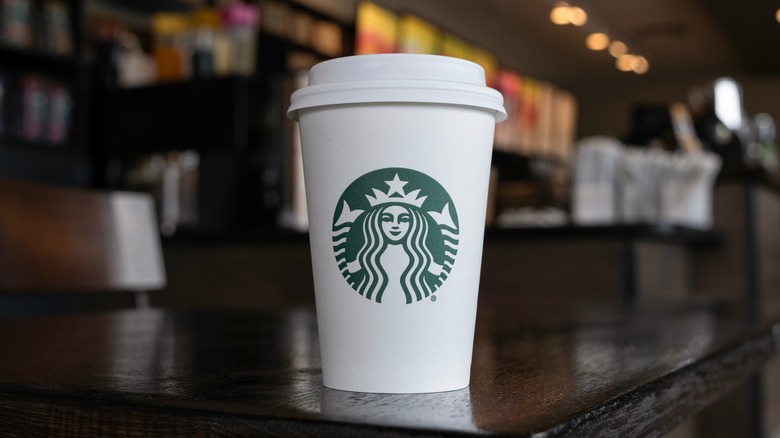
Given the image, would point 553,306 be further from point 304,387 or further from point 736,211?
point 736,211

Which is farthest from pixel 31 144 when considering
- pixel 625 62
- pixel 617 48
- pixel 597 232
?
pixel 625 62

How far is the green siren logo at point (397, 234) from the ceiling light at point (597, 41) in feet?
21.3

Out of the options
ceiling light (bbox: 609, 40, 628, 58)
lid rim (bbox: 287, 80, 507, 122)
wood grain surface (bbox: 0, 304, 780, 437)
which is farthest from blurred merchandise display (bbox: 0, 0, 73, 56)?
ceiling light (bbox: 609, 40, 628, 58)

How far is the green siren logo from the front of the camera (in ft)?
1.47

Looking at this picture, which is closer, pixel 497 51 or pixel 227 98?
pixel 227 98

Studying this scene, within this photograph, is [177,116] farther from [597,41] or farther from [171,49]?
[597,41]

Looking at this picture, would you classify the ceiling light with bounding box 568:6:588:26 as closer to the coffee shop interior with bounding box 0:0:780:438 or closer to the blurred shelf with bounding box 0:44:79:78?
the coffee shop interior with bounding box 0:0:780:438

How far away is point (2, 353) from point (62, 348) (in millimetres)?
49

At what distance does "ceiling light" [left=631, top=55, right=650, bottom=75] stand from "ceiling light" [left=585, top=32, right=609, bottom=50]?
0.41 metres

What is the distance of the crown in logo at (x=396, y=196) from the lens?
17.6 inches

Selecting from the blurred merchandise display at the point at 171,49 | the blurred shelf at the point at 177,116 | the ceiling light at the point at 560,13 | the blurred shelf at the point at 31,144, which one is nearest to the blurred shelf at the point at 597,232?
the blurred shelf at the point at 177,116

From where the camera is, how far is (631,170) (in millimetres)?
2709

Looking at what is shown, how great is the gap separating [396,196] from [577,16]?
19.4ft

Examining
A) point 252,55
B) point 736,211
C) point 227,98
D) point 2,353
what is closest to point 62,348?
point 2,353
